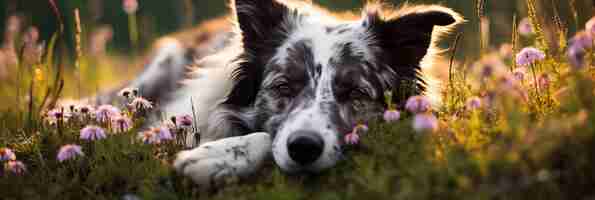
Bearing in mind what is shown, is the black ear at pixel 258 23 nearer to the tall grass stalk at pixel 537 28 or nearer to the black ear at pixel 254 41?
the black ear at pixel 254 41

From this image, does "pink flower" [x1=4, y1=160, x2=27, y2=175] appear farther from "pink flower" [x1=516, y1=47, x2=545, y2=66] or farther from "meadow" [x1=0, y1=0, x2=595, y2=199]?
"pink flower" [x1=516, y1=47, x2=545, y2=66]

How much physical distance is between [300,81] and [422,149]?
1.37 meters

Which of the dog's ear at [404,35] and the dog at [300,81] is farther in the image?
the dog's ear at [404,35]

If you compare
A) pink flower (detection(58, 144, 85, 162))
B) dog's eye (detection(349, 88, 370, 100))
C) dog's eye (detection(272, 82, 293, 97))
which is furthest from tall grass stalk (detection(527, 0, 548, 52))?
pink flower (detection(58, 144, 85, 162))

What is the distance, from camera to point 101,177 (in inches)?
149

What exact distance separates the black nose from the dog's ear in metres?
1.41

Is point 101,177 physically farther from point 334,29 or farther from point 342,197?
point 334,29

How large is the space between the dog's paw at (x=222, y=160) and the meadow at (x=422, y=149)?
6 centimetres

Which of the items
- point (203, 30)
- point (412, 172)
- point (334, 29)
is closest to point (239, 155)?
point (412, 172)

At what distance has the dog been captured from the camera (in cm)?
360

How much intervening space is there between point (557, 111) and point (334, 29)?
189 cm

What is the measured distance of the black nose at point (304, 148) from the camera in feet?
11.4

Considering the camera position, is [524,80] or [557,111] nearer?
[557,111]

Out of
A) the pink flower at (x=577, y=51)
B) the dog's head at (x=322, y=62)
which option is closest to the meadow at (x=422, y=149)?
the pink flower at (x=577, y=51)
